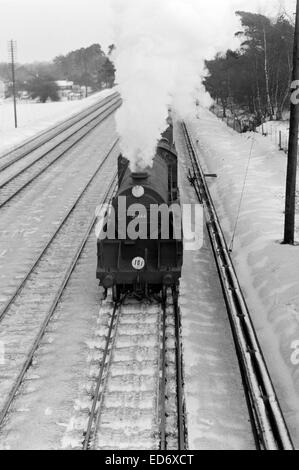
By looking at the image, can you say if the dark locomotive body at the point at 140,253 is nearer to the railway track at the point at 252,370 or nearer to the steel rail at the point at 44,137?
the railway track at the point at 252,370

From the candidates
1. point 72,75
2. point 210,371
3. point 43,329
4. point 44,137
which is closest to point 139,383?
point 210,371

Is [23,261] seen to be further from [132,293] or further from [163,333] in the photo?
[163,333]

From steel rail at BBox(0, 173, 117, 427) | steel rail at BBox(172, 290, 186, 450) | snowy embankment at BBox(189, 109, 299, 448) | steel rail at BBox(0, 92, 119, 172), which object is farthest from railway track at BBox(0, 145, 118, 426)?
steel rail at BBox(0, 92, 119, 172)

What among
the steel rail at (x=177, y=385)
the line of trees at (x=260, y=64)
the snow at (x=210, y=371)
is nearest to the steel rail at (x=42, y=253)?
the steel rail at (x=177, y=385)

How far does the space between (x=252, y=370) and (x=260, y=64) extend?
3402cm

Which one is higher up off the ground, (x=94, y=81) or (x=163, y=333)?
(x=94, y=81)

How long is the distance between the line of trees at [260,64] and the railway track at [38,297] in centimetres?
2248

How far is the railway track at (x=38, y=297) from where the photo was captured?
946cm

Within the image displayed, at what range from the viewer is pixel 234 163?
25.6 meters

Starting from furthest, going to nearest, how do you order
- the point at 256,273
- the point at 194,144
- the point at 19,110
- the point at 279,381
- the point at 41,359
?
the point at 19,110 < the point at 194,144 < the point at 256,273 < the point at 41,359 < the point at 279,381

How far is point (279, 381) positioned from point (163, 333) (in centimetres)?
247

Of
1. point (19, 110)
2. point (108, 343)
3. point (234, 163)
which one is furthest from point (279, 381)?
point (19, 110)

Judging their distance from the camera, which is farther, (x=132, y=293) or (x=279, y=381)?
(x=132, y=293)

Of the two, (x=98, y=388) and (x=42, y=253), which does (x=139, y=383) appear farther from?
(x=42, y=253)
